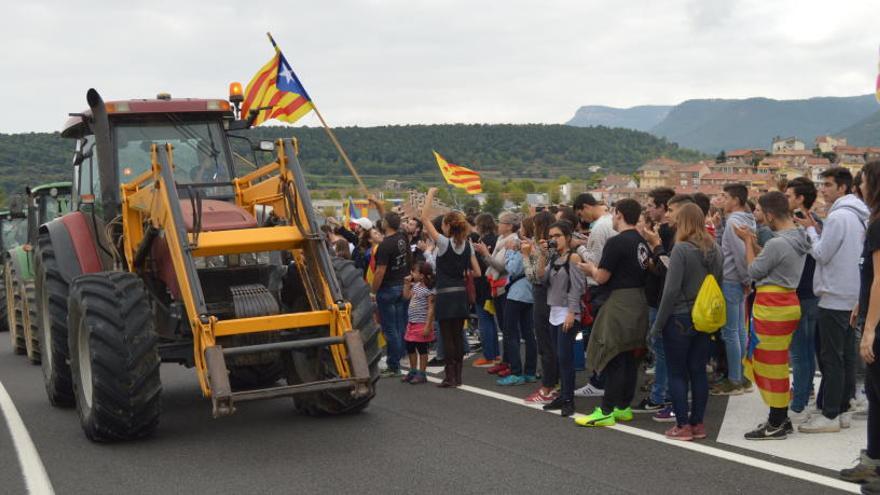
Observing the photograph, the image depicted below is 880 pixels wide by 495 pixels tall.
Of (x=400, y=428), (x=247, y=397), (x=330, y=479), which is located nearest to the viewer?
(x=330, y=479)

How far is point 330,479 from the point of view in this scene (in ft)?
23.0

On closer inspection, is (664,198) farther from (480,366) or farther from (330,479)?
(330,479)

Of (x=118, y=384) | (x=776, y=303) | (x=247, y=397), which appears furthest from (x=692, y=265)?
(x=118, y=384)

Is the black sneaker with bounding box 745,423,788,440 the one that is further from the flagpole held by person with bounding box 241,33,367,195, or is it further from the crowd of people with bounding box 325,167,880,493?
the flagpole held by person with bounding box 241,33,367,195

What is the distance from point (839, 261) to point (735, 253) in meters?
1.83

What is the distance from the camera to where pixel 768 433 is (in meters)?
7.79

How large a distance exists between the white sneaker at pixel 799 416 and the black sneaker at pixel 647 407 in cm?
112

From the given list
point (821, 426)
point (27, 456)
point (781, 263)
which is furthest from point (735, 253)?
point (27, 456)

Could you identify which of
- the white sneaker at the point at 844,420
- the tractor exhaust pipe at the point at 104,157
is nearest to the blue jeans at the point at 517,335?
the white sneaker at the point at 844,420

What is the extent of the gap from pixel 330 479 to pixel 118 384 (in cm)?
203

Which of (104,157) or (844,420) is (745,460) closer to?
(844,420)

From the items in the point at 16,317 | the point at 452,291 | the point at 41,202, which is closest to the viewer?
the point at 452,291

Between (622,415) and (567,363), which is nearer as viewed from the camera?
(622,415)

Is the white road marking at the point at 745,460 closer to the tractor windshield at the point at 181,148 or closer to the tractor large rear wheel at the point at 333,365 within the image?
the tractor large rear wheel at the point at 333,365
